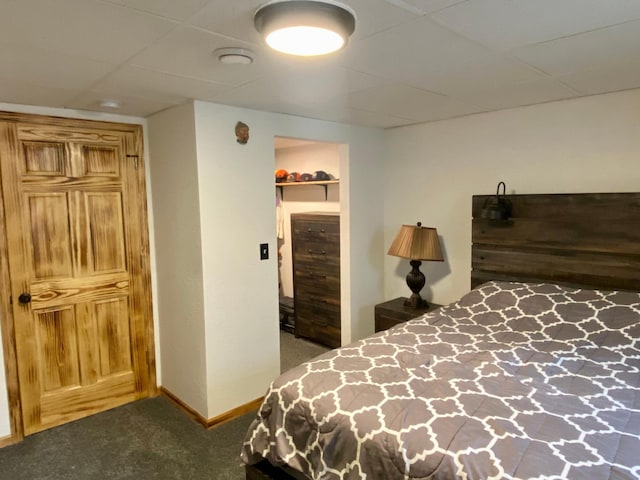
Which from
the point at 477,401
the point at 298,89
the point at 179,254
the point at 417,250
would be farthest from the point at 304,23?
the point at 417,250

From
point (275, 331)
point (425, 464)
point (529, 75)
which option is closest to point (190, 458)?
point (275, 331)

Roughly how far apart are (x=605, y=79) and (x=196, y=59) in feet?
7.01

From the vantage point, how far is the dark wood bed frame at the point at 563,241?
248 cm

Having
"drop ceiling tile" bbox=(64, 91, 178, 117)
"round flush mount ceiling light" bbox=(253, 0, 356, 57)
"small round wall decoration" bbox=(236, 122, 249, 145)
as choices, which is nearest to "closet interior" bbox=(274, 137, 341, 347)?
"small round wall decoration" bbox=(236, 122, 249, 145)

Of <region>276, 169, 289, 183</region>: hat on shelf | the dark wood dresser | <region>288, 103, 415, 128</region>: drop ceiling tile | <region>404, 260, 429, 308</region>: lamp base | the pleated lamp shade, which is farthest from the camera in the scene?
<region>276, 169, 289, 183</region>: hat on shelf

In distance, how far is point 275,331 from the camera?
3.10 metres

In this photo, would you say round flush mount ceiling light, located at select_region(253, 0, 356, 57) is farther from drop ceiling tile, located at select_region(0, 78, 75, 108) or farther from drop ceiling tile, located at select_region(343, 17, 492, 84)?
drop ceiling tile, located at select_region(0, 78, 75, 108)

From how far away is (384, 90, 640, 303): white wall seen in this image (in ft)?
8.41

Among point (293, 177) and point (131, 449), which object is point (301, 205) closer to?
point (293, 177)

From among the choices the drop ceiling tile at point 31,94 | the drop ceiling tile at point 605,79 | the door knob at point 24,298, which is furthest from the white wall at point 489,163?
the door knob at point 24,298

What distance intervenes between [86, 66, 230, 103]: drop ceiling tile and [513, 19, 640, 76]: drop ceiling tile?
5.07ft

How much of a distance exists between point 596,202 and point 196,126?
2.52 meters

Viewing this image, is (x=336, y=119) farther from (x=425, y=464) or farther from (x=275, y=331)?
(x=425, y=464)

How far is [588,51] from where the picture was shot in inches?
70.4
